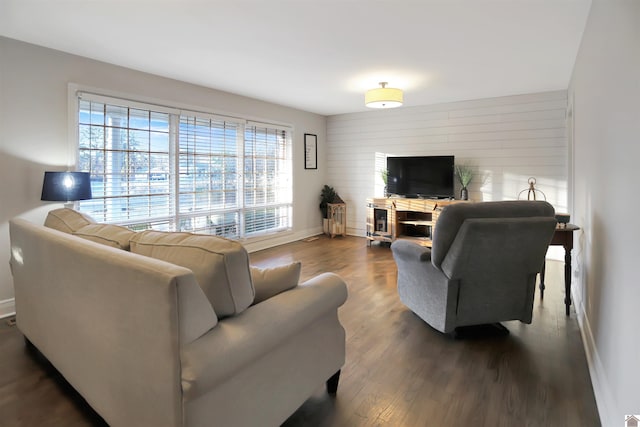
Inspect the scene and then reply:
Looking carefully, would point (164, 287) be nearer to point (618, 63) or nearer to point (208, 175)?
point (618, 63)

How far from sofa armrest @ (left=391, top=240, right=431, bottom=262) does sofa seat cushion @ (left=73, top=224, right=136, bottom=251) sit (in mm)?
1940

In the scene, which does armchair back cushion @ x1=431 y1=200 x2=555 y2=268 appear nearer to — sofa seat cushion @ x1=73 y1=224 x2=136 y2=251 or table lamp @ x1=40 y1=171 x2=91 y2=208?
sofa seat cushion @ x1=73 y1=224 x2=136 y2=251

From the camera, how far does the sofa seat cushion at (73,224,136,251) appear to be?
1758 mm

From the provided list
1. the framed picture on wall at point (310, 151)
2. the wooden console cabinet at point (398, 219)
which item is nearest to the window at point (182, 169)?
the framed picture on wall at point (310, 151)

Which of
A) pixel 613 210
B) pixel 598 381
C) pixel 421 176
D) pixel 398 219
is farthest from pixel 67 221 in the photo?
pixel 421 176

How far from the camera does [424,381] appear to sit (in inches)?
84.0

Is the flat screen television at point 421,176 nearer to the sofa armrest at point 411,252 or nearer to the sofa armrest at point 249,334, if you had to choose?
the sofa armrest at point 411,252

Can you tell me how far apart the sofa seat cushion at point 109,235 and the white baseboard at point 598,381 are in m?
2.28

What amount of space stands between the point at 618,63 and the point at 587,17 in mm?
1409

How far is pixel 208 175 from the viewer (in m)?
5.10

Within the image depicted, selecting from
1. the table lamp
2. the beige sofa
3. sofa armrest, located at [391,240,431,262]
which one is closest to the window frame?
the table lamp

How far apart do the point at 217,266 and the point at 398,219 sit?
509cm

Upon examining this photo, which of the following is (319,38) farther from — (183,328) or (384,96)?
(183,328)

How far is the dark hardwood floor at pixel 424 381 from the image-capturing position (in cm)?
182
